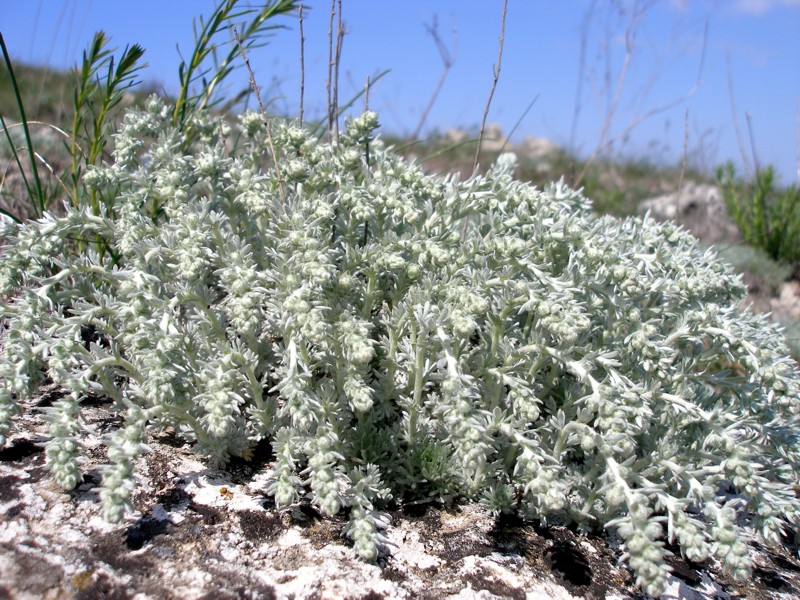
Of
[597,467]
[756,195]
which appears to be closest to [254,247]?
[597,467]

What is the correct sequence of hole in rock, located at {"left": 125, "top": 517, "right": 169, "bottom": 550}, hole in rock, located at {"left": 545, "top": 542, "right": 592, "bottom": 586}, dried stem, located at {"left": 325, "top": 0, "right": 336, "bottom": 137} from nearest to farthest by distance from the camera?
hole in rock, located at {"left": 125, "top": 517, "right": 169, "bottom": 550}, hole in rock, located at {"left": 545, "top": 542, "right": 592, "bottom": 586}, dried stem, located at {"left": 325, "top": 0, "right": 336, "bottom": 137}

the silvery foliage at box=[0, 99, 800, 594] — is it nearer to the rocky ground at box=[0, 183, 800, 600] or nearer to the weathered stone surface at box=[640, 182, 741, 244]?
the rocky ground at box=[0, 183, 800, 600]

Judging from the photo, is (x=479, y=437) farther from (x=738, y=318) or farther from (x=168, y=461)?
(x=738, y=318)

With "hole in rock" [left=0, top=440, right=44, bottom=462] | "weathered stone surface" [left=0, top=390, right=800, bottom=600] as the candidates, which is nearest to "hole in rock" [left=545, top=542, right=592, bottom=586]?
"weathered stone surface" [left=0, top=390, right=800, bottom=600]

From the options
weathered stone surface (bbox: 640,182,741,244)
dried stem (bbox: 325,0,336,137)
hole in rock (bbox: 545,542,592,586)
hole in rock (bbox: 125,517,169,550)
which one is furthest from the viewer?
weathered stone surface (bbox: 640,182,741,244)

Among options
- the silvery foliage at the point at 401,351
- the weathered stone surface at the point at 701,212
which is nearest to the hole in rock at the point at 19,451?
the silvery foliage at the point at 401,351

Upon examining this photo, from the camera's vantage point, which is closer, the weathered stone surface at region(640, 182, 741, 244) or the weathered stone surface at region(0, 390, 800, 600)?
the weathered stone surface at region(0, 390, 800, 600)

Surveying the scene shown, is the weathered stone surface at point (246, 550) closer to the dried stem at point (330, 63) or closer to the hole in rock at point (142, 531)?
the hole in rock at point (142, 531)

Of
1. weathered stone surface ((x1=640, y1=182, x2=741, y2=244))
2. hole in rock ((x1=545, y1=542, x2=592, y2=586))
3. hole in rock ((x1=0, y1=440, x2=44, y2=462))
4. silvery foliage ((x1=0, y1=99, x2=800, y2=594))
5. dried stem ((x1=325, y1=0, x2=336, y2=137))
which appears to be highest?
weathered stone surface ((x1=640, y1=182, x2=741, y2=244))
